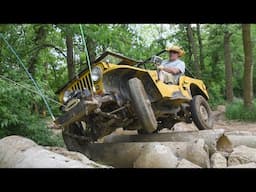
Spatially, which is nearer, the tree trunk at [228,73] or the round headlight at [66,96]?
the round headlight at [66,96]

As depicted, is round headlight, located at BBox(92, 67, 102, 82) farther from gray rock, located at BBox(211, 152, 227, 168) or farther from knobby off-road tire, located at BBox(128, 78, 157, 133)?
gray rock, located at BBox(211, 152, 227, 168)

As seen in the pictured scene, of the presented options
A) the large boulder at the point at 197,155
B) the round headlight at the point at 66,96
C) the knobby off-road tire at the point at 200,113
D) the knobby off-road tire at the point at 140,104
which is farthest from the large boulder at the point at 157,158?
the knobby off-road tire at the point at 200,113

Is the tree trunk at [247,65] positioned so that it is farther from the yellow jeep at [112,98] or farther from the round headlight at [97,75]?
the round headlight at [97,75]

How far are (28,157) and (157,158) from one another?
6.06 feet

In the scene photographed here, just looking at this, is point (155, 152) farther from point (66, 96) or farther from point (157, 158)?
point (66, 96)

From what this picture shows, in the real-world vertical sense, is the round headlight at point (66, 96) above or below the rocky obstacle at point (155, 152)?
above

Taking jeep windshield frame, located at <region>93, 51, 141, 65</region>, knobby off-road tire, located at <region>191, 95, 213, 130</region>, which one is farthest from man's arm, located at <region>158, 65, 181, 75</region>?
knobby off-road tire, located at <region>191, 95, 213, 130</region>

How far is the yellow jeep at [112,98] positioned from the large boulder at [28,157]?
3.25 feet

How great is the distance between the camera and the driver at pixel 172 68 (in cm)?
651

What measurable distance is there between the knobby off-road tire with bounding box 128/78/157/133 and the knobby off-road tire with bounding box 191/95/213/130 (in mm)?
1532

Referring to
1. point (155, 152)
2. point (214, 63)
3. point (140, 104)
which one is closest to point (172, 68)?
point (140, 104)

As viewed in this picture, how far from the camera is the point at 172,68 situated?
6789mm
